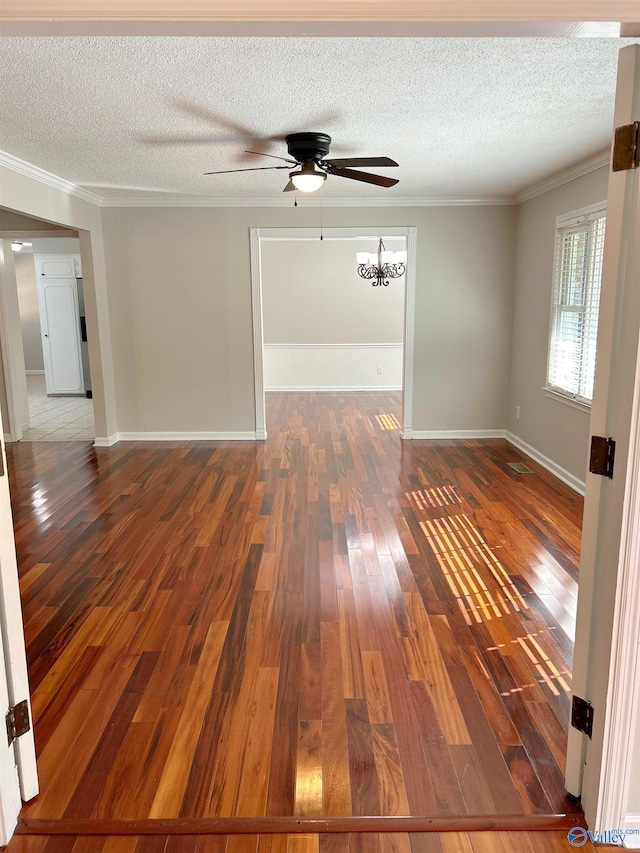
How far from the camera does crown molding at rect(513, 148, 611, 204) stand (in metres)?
4.26

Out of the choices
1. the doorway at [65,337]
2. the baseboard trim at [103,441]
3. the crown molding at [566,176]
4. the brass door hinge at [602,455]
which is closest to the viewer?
the brass door hinge at [602,455]

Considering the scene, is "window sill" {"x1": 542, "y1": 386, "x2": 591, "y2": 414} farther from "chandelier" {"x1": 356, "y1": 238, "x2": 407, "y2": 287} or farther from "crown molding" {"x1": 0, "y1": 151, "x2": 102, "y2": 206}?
"crown molding" {"x1": 0, "y1": 151, "x2": 102, "y2": 206}

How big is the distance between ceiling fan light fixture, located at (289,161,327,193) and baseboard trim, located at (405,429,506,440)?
344cm

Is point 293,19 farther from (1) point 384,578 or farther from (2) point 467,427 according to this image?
(2) point 467,427

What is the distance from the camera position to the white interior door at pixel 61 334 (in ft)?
30.7

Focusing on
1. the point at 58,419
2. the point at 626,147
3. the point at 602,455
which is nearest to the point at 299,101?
the point at 626,147

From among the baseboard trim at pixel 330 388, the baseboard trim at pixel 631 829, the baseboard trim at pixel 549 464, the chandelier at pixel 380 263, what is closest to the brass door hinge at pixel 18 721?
the baseboard trim at pixel 631 829

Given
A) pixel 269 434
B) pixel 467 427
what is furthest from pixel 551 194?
pixel 269 434

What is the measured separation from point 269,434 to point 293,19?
18.9 feet

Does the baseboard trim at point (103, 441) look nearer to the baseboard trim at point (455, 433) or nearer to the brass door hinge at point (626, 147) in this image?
the baseboard trim at point (455, 433)

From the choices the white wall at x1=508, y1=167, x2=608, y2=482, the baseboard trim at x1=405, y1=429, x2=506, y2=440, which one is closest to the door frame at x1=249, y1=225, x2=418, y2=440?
the baseboard trim at x1=405, y1=429, x2=506, y2=440

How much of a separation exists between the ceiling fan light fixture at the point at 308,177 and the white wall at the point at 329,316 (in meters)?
5.79

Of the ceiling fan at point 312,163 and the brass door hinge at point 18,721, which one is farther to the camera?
the ceiling fan at point 312,163

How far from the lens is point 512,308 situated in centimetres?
636
